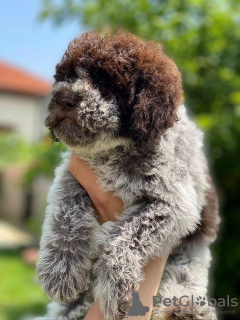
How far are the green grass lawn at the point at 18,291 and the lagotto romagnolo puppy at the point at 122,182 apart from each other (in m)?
4.58

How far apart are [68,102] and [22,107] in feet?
64.3

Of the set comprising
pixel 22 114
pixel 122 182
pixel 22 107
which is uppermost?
pixel 22 107

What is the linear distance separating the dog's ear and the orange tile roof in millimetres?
17619

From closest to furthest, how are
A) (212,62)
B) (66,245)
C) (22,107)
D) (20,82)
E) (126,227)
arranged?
1. (126,227)
2. (66,245)
3. (212,62)
4. (22,107)
5. (20,82)

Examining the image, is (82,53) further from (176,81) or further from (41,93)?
(41,93)

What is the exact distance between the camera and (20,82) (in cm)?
2208

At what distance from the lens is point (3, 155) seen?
17141 mm

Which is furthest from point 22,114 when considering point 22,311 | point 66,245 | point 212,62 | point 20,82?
point 66,245

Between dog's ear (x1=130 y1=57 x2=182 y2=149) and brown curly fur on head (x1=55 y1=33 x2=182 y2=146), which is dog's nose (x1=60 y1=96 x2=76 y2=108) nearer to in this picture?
brown curly fur on head (x1=55 y1=33 x2=182 y2=146)

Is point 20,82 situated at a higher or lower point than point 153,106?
higher

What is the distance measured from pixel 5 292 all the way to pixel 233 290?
14.2ft

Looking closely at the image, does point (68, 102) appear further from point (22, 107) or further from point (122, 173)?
point (22, 107)

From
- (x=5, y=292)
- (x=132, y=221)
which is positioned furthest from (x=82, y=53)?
(x=5, y=292)

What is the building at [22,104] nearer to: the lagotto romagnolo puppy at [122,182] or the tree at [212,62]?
the tree at [212,62]
